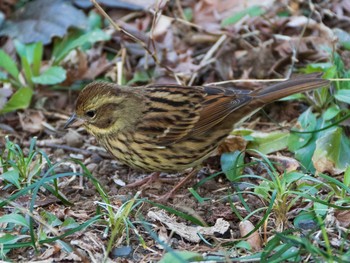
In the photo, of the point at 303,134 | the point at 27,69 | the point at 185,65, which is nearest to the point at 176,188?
the point at 303,134

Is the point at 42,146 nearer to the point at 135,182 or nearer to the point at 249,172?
the point at 135,182

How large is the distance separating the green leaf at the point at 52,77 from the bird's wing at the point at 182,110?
119 centimetres

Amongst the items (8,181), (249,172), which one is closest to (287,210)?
(249,172)

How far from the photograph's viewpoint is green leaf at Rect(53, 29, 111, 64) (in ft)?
22.5

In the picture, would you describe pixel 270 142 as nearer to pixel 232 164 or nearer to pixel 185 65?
pixel 232 164

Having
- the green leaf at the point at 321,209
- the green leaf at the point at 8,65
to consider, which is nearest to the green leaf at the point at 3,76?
the green leaf at the point at 8,65

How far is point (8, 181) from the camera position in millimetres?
5043

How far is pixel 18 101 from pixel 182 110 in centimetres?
176

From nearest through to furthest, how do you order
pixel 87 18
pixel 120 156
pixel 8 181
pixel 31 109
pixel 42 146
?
pixel 8 181, pixel 120 156, pixel 42 146, pixel 31 109, pixel 87 18

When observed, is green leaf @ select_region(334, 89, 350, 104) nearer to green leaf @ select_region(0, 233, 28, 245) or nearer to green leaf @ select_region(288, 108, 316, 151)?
green leaf @ select_region(288, 108, 316, 151)

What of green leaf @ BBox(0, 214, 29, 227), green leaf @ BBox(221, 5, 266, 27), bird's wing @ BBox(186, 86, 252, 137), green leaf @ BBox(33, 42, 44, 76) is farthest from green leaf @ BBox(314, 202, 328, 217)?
green leaf @ BBox(33, 42, 44, 76)

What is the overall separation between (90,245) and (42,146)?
2004 mm

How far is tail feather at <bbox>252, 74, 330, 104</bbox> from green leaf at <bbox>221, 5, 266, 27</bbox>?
1.60 meters

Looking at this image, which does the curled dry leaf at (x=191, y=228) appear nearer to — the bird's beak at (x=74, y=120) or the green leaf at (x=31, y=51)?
the bird's beak at (x=74, y=120)
